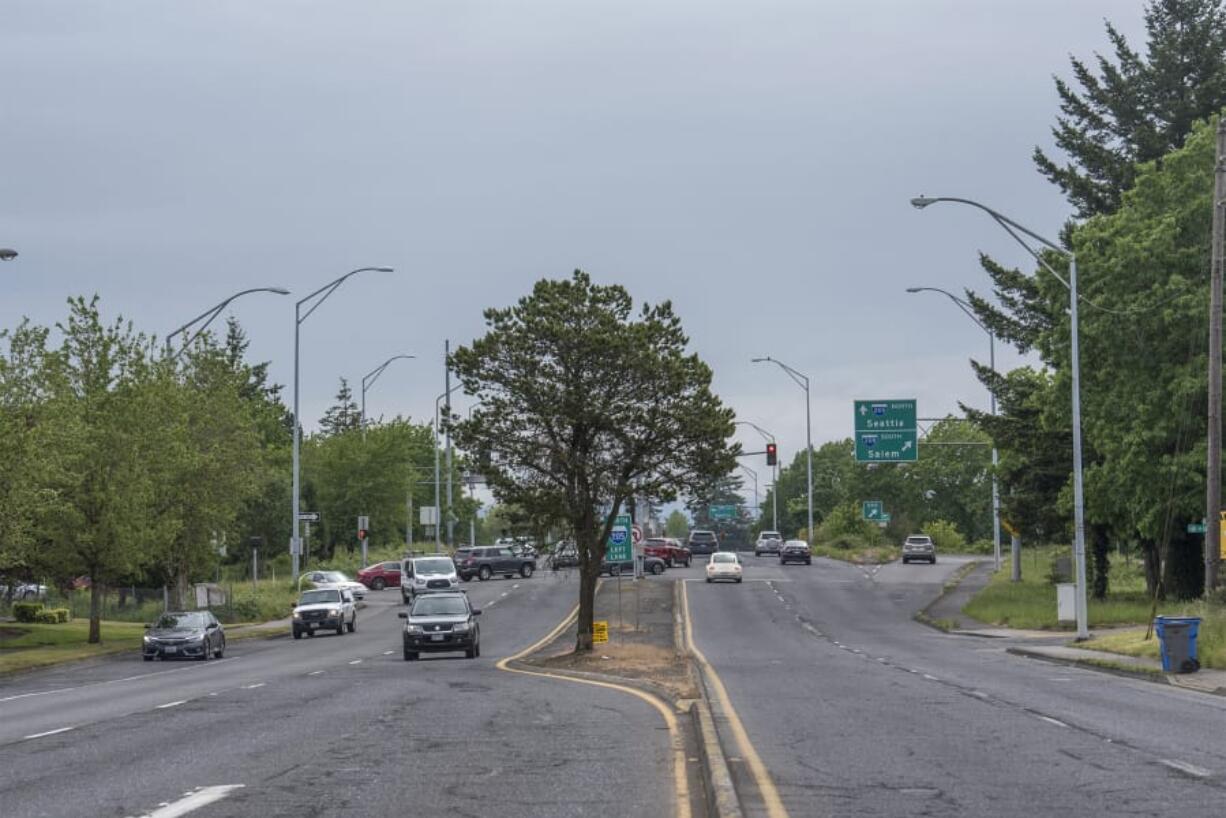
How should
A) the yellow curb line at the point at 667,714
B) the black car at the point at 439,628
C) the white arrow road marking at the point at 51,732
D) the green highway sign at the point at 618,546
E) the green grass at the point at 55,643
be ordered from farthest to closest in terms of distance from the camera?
the green grass at the point at 55,643 → the green highway sign at the point at 618,546 → the black car at the point at 439,628 → the white arrow road marking at the point at 51,732 → the yellow curb line at the point at 667,714

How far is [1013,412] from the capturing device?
186ft

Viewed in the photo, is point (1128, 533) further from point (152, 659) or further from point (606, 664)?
point (152, 659)

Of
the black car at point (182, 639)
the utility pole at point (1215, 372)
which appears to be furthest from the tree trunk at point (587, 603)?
the utility pole at point (1215, 372)

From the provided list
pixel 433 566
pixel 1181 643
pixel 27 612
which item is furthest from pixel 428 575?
pixel 1181 643

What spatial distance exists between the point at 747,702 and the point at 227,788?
989 centimetres

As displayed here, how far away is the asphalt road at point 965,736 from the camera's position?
11.4 metres

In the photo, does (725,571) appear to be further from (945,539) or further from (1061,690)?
(945,539)

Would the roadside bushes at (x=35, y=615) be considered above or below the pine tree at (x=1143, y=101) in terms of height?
below

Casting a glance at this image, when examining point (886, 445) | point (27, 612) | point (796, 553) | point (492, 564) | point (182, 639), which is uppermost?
point (886, 445)

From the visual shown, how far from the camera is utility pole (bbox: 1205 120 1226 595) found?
3109 cm

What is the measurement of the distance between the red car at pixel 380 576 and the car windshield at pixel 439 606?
143 feet

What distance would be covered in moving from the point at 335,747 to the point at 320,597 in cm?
3708

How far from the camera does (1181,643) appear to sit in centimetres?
2620

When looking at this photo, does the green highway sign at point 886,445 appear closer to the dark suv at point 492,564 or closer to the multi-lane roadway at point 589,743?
the dark suv at point 492,564
